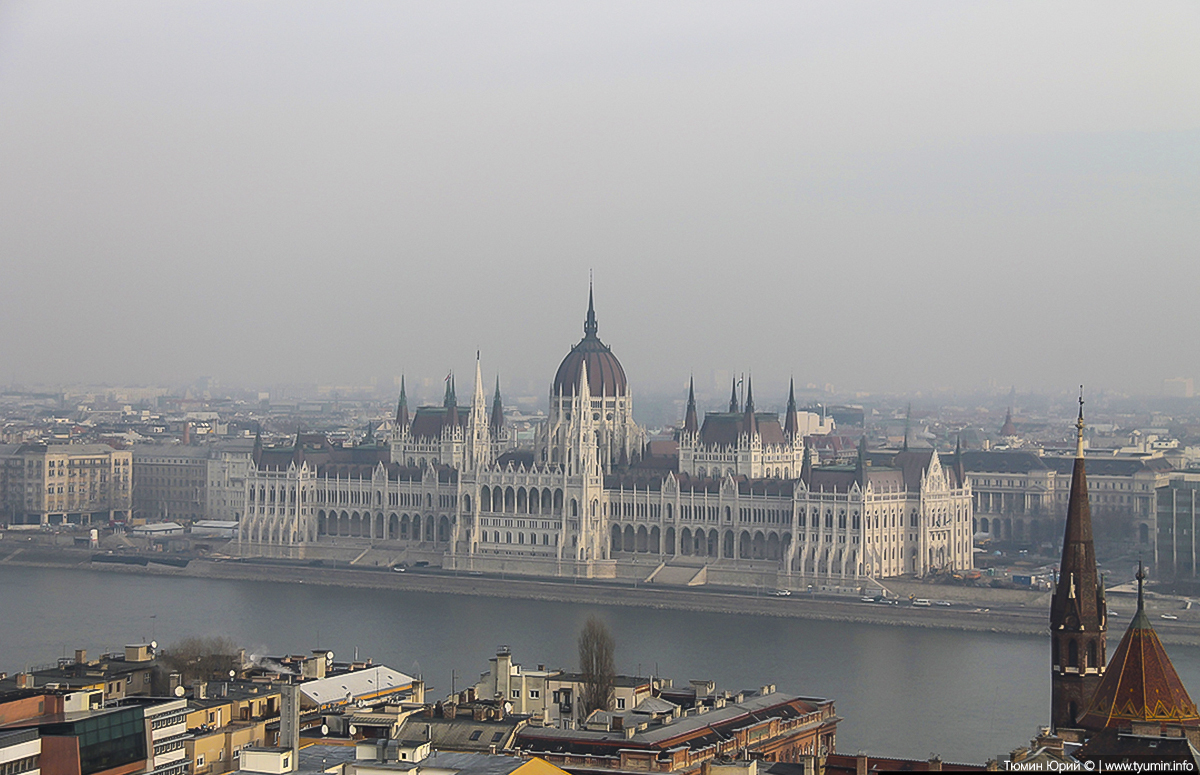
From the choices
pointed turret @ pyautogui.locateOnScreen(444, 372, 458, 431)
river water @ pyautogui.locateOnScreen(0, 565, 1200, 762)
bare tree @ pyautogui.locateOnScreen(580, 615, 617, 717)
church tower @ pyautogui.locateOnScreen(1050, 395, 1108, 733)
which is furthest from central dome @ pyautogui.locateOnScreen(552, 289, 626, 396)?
church tower @ pyautogui.locateOnScreen(1050, 395, 1108, 733)

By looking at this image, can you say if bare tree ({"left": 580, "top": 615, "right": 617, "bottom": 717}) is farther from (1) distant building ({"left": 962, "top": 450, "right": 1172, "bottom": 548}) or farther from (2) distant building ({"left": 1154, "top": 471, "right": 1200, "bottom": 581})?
(1) distant building ({"left": 962, "top": 450, "right": 1172, "bottom": 548})

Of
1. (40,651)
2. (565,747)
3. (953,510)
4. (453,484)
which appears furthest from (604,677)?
(453,484)

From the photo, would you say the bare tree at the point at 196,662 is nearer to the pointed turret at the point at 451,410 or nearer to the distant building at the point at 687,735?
the distant building at the point at 687,735

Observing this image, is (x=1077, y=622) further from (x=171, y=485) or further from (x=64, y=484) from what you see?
(x=171, y=485)

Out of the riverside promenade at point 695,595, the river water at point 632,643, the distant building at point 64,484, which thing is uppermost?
the distant building at point 64,484

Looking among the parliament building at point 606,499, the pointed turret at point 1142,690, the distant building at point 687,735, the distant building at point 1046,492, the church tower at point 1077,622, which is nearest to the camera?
the pointed turret at point 1142,690

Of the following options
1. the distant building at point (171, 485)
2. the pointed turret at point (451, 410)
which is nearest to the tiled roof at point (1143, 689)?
the pointed turret at point (451, 410)

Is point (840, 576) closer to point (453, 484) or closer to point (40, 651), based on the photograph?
point (453, 484)

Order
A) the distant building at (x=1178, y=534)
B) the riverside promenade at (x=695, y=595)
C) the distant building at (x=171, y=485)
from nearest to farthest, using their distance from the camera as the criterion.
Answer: the riverside promenade at (x=695, y=595) → the distant building at (x=1178, y=534) → the distant building at (x=171, y=485)
